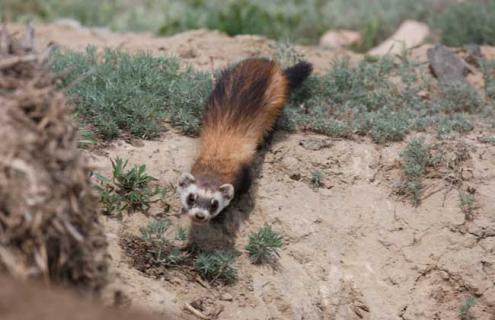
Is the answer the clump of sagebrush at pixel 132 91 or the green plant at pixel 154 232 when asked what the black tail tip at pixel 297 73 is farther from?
the green plant at pixel 154 232

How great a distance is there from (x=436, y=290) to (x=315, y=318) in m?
1.05

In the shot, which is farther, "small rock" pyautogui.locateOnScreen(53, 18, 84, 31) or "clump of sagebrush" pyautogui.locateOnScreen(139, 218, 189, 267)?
"small rock" pyautogui.locateOnScreen(53, 18, 84, 31)

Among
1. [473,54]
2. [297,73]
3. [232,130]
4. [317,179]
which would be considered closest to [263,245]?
[317,179]

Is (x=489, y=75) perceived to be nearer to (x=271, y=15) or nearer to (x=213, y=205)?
(x=271, y=15)

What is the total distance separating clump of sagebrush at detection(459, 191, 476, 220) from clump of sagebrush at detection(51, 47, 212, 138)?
219cm

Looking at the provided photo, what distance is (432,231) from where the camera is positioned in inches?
265

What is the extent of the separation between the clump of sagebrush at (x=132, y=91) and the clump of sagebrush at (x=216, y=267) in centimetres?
125

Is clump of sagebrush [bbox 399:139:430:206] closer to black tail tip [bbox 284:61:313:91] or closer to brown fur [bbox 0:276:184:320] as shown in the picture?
black tail tip [bbox 284:61:313:91]

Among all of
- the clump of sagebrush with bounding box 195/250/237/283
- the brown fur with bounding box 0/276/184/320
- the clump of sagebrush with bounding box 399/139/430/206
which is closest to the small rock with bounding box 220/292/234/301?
the clump of sagebrush with bounding box 195/250/237/283

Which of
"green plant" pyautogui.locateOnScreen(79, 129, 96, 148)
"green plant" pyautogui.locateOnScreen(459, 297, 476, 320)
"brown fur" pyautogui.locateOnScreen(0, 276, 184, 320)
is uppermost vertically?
"brown fur" pyautogui.locateOnScreen(0, 276, 184, 320)

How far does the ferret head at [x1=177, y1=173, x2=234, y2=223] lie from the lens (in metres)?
6.16

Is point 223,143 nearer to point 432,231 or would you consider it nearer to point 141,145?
point 141,145

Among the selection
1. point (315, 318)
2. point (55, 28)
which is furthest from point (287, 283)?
point (55, 28)

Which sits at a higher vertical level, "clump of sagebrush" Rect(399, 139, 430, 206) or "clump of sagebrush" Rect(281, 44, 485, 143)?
"clump of sagebrush" Rect(281, 44, 485, 143)
